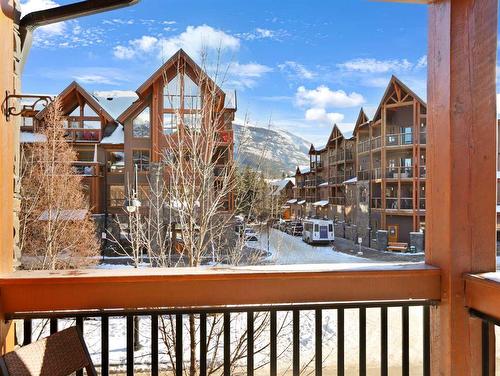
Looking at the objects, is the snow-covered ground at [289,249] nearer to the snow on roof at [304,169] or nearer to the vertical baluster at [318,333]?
the snow on roof at [304,169]

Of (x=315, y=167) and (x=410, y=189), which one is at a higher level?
(x=315, y=167)

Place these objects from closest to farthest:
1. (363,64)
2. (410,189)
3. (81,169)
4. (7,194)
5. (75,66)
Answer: (7,194) < (410,189) < (81,169) < (75,66) < (363,64)

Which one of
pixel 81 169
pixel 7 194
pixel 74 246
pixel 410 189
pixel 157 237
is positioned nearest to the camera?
pixel 7 194

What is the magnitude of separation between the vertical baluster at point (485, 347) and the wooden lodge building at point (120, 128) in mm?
2699

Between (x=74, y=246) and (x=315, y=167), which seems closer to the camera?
(x=315, y=167)

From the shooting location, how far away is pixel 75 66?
352 centimetres

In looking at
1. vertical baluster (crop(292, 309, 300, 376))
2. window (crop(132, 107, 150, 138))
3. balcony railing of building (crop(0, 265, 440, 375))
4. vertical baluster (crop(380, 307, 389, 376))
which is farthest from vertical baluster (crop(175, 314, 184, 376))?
window (crop(132, 107, 150, 138))

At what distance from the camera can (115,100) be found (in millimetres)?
3328

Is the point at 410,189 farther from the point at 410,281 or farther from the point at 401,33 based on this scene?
the point at 401,33

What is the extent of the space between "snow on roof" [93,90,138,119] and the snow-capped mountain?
1.59 m

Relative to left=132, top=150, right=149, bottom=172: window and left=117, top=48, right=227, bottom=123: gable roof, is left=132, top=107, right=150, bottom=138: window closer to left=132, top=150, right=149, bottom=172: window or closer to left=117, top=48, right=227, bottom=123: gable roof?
left=117, top=48, right=227, bottom=123: gable roof

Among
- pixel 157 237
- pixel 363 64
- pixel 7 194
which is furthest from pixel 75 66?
pixel 363 64

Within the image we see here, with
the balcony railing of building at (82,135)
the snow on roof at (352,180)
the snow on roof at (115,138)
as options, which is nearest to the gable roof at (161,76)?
the snow on roof at (115,138)

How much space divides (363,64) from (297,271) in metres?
3.16
